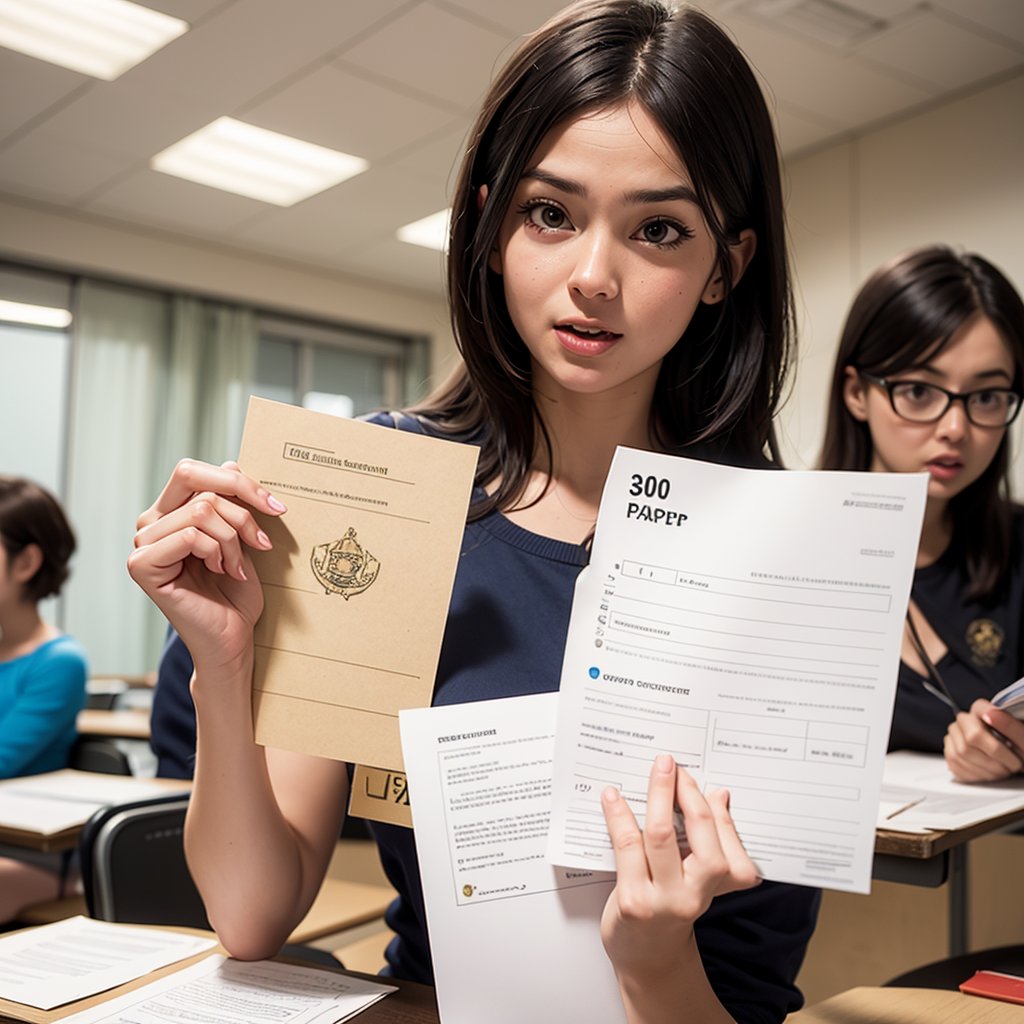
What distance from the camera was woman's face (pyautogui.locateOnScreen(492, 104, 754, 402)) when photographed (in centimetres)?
100

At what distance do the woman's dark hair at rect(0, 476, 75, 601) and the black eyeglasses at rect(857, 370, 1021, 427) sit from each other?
2.69 metres

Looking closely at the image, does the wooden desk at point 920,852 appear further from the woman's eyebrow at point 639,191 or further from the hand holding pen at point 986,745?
the woman's eyebrow at point 639,191

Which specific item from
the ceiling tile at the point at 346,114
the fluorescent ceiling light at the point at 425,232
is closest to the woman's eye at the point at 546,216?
the ceiling tile at the point at 346,114

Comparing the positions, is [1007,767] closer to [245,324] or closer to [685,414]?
[685,414]

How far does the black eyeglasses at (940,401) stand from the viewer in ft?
7.36

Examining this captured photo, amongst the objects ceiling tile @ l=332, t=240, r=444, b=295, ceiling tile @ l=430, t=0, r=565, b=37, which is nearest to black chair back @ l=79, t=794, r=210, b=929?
ceiling tile @ l=430, t=0, r=565, b=37

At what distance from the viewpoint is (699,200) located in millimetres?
1033

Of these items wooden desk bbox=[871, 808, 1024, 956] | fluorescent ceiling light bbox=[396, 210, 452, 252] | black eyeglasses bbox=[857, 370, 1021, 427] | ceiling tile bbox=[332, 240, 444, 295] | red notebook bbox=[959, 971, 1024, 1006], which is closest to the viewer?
red notebook bbox=[959, 971, 1024, 1006]

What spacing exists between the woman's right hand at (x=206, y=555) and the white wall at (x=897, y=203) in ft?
12.8

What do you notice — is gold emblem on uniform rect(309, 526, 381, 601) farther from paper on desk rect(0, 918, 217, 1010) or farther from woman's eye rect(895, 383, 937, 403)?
woman's eye rect(895, 383, 937, 403)

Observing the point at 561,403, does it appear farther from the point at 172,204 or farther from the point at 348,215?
the point at 172,204

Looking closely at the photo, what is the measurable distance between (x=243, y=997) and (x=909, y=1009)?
0.62 meters

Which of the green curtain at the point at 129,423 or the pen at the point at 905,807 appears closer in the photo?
the pen at the point at 905,807

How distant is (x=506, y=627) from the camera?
1127mm
